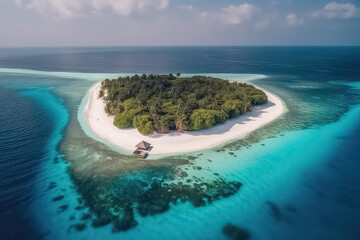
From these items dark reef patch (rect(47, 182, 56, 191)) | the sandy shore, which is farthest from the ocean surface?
the sandy shore

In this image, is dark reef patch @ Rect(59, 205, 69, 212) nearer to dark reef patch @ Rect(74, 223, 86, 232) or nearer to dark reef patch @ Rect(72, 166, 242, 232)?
dark reef patch @ Rect(72, 166, 242, 232)

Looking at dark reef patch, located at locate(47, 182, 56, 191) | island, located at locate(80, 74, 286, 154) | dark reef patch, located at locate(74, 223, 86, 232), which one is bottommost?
dark reef patch, located at locate(74, 223, 86, 232)

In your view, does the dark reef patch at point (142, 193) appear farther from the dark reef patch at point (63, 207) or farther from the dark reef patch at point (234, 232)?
the dark reef patch at point (234, 232)

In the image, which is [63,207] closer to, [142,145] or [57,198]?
[57,198]

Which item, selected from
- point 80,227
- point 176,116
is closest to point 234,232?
point 80,227

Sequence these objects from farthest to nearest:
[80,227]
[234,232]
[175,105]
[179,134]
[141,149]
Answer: [175,105]
[179,134]
[141,149]
[80,227]
[234,232]

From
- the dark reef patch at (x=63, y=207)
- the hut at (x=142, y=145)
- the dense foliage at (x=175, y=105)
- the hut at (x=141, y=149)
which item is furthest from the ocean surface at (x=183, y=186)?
the dense foliage at (x=175, y=105)

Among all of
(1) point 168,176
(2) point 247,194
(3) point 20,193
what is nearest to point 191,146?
(1) point 168,176

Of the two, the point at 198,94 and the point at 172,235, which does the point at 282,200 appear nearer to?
the point at 172,235
